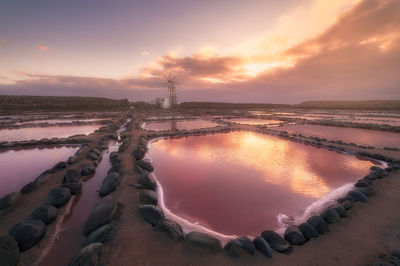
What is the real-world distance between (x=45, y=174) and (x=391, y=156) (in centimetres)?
2252

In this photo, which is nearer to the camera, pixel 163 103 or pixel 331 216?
pixel 331 216

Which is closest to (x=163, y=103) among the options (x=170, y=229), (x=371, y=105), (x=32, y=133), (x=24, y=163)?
(x=32, y=133)

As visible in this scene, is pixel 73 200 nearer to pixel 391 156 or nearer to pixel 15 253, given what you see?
pixel 15 253

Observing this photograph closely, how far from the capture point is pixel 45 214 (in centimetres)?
536

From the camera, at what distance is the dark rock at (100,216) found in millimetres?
5105

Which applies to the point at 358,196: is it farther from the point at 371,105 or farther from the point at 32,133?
the point at 371,105

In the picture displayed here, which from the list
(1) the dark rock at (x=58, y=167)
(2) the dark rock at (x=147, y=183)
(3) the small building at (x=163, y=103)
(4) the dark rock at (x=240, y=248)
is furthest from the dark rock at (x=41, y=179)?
(3) the small building at (x=163, y=103)

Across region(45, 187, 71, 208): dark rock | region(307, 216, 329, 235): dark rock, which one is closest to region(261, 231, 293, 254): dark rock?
region(307, 216, 329, 235): dark rock

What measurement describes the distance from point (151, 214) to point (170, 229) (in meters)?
1.01

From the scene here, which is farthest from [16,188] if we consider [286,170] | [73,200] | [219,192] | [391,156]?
[391,156]

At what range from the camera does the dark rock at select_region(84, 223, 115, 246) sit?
4523mm

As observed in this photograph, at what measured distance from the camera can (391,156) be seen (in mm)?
11922

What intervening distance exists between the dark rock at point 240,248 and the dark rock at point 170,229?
55.8 inches

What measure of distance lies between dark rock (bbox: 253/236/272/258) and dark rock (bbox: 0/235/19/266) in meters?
6.18
